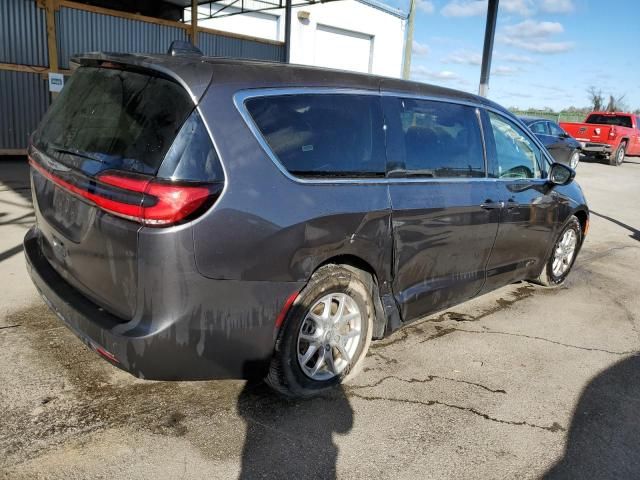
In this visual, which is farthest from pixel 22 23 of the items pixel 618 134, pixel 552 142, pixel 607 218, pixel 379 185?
pixel 618 134

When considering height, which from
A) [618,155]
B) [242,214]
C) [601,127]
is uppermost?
[601,127]

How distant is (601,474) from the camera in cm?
276

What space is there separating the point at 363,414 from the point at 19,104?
41.3 ft

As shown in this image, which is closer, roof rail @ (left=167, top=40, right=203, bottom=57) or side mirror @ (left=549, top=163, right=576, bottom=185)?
roof rail @ (left=167, top=40, right=203, bottom=57)

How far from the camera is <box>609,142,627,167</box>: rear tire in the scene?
2252 centimetres

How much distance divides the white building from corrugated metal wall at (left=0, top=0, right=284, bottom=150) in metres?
7.37

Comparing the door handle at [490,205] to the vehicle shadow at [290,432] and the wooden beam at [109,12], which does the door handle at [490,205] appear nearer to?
the vehicle shadow at [290,432]

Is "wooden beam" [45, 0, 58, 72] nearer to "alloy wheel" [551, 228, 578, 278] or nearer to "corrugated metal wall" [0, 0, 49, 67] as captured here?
"corrugated metal wall" [0, 0, 49, 67]

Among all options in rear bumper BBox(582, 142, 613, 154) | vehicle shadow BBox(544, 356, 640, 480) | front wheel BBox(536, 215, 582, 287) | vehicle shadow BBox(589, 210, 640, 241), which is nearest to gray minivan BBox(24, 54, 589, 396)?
vehicle shadow BBox(544, 356, 640, 480)

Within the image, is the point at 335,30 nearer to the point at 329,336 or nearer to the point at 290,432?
the point at 329,336

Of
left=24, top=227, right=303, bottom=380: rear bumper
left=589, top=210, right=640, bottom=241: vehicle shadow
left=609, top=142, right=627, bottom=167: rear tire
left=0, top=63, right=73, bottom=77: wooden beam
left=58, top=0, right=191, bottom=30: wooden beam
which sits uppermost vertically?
left=58, top=0, right=191, bottom=30: wooden beam

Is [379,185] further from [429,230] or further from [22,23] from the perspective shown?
[22,23]

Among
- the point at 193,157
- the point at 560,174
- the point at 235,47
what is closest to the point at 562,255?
the point at 560,174

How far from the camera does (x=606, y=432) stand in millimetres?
3145
